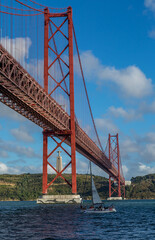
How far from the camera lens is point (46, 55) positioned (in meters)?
64.2

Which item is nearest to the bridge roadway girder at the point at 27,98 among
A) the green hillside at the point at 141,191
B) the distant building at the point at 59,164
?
the distant building at the point at 59,164

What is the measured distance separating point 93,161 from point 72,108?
37.6m

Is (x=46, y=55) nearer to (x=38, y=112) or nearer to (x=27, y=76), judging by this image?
(x=38, y=112)

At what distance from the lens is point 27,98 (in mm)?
45344

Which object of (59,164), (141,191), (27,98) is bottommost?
(141,191)

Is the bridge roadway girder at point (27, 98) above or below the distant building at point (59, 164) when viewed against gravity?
above

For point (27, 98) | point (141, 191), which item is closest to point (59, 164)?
point (27, 98)

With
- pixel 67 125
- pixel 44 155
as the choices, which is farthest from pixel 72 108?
pixel 44 155

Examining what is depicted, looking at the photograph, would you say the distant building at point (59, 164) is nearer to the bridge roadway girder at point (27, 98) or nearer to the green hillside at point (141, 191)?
the bridge roadway girder at point (27, 98)

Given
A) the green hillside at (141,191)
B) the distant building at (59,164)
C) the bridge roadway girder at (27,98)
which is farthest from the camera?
the green hillside at (141,191)

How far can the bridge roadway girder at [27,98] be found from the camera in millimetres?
38875

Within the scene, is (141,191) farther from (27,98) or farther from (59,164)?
(27,98)

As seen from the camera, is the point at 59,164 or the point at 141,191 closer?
the point at 59,164

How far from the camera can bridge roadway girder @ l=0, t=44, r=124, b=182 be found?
38.9 m
